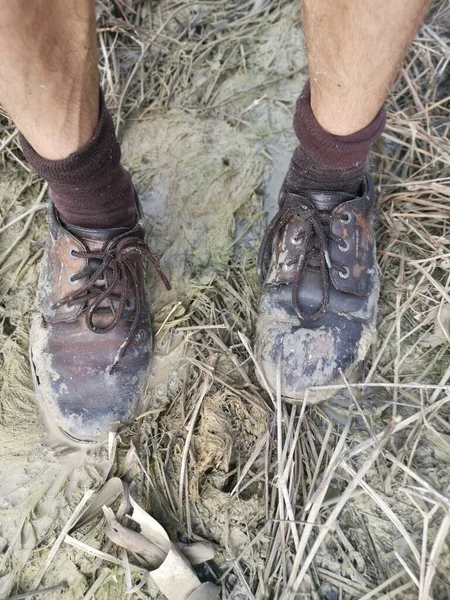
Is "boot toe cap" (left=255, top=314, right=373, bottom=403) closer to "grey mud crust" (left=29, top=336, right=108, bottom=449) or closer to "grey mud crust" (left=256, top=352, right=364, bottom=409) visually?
"grey mud crust" (left=256, top=352, right=364, bottom=409)

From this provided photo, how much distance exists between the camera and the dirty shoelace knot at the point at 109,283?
112 cm

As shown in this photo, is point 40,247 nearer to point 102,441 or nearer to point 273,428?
point 102,441

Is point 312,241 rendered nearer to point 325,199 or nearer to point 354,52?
point 325,199

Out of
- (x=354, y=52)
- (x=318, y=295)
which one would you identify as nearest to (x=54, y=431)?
(x=318, y=295)

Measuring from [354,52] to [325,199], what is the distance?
36 centimetres

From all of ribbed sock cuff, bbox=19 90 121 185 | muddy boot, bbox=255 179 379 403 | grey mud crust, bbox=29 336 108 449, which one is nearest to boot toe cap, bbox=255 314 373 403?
muddy boot, bbox=255 179 379 403

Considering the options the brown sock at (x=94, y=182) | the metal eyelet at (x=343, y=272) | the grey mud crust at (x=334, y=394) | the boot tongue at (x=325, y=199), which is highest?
the brown sock at (x=94, y=182)

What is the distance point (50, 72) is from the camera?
85 cm

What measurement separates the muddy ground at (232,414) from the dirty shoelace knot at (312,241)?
0.58 ft

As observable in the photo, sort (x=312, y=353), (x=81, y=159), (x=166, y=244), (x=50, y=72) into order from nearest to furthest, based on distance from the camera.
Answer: (x=50, y=72), (x=81, y=159), (x=312, y=353), (x=166, y=244)

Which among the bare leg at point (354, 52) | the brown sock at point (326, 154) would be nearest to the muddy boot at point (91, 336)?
the brown sock at point (326, 154)

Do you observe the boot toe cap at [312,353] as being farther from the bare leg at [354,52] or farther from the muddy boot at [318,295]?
the bare leg at [354,52]

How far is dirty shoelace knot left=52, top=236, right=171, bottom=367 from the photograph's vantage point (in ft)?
3.67

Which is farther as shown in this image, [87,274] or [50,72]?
[87,274]
